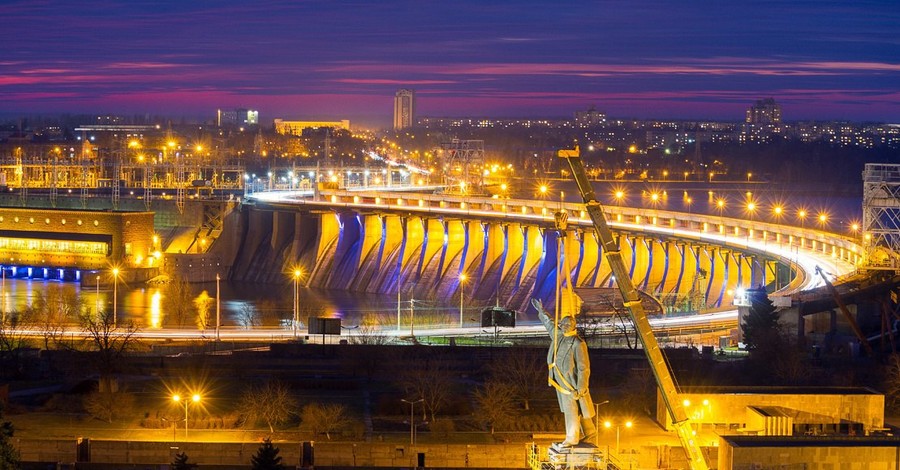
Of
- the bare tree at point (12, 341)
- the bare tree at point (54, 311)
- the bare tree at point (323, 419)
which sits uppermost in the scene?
the bare tree at point (54, 311)

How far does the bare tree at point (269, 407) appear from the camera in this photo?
59.9 feet

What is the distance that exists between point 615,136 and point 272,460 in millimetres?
98401

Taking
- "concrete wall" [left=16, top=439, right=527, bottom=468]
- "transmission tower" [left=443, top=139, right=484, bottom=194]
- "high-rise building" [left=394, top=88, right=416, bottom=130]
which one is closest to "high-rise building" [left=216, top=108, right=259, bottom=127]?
"high-rise building" [left=394, top=88, right=416, bottom=130]

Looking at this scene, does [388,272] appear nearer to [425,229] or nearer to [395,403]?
[425,229]

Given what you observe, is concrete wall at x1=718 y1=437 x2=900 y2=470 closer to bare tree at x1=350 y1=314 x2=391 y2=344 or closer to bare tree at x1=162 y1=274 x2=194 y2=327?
bare tree at x1=350 y1=314 x2=391 y2=344

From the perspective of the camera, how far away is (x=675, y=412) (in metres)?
15.2

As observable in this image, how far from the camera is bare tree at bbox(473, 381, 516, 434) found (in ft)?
60.1

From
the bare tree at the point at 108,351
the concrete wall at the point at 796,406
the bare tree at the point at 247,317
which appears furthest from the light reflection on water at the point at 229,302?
the concrete wall at the point at 796,406

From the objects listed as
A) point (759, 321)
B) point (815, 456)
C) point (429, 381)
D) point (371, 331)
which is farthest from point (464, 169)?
point (815, 456)

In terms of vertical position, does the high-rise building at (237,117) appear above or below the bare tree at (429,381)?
above

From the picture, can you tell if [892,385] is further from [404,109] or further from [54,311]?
[404,109]

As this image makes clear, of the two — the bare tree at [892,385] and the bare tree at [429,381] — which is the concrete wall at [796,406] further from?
the bare tree at [429,381]

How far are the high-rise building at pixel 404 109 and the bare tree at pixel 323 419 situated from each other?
128981 mm

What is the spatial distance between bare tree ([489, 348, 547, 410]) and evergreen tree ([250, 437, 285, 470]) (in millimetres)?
4258
